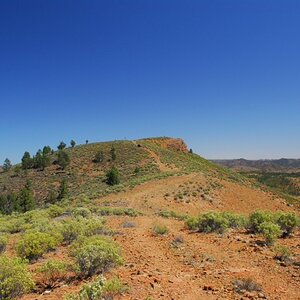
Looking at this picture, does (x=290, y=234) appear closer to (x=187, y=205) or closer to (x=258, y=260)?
(x=258, y=260)

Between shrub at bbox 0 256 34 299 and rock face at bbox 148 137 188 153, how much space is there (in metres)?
80.8

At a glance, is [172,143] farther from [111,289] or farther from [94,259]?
[111,289]

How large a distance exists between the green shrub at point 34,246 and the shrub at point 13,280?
110 inches

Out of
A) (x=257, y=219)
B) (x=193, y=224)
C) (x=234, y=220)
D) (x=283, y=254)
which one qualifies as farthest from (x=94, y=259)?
(x=234, y=220)

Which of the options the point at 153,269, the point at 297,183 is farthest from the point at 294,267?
the point at 297,183

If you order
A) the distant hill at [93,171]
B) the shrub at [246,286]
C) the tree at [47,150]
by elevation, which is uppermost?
the tree at [47,150]

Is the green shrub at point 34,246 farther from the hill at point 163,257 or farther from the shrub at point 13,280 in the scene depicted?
the shrub at point 13,280

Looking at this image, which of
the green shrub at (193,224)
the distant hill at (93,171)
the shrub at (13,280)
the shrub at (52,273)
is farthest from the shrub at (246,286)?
the distant hill at (93,171)

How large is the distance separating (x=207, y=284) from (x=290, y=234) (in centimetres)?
630

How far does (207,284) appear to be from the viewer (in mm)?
7441

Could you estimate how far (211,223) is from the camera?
13586 millimetres

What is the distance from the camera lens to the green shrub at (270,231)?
10.8 metres

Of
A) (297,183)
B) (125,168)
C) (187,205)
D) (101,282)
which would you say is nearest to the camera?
(101,282)

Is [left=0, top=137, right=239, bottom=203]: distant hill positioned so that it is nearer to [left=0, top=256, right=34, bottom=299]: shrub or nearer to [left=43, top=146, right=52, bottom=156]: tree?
[left=43, top=146, right=52, bottom=156]: tree
